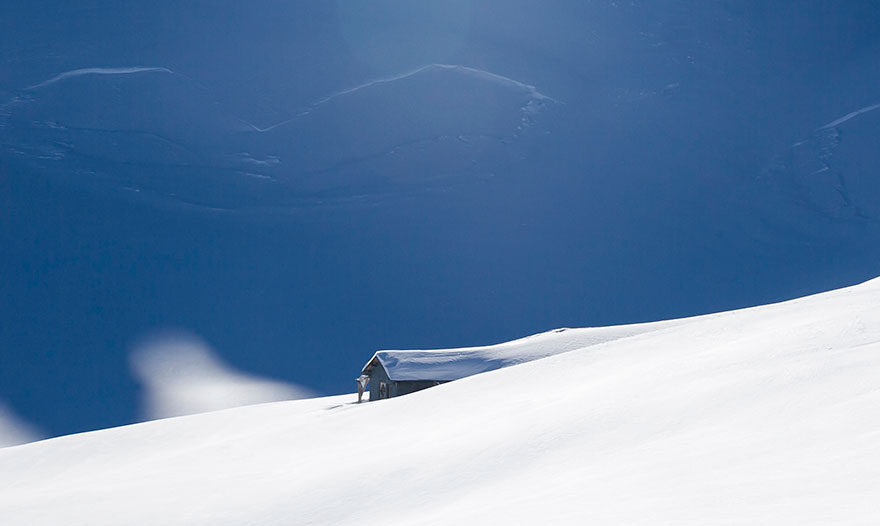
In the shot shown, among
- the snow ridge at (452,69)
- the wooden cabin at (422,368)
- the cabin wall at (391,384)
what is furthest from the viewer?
the snow ridge at (452,69)

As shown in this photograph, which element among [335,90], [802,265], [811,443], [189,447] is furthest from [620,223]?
[811,443]

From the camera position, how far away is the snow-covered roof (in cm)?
1409

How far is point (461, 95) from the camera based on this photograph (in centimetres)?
4919

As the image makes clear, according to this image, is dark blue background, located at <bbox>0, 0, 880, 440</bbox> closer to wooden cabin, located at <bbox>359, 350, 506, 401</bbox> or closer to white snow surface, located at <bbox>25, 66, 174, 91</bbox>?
white snow surface, located at <bbox>25, 66, 174, 91</bbox>

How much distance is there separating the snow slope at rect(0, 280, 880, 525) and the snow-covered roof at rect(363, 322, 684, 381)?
4810 millimetres

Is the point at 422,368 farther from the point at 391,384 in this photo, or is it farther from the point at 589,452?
the point at 589,452

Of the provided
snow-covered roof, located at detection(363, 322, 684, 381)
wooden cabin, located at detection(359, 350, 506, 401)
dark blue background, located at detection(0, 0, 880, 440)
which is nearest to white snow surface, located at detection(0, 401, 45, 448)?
dark blue background, located at detection(0, 0, 880, 440)

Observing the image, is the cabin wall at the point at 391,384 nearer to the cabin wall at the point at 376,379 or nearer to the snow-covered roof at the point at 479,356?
the cabin wall at the point at 376,379

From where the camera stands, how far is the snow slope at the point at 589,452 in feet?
11.9

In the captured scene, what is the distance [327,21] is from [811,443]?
53.3 meters

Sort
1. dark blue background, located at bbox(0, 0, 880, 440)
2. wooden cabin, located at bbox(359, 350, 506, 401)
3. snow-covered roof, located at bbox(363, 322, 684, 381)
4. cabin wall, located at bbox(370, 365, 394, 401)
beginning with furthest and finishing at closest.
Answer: dark blue background, located at bbox(0, 0, 880, 440) → cabin wall, located at bbox(370, 365, 394, 401) → wooden cabin, located at bbox(359, 350, 506, 401) → snow-covered roof, located at bbox(363, 322, 684, 381)

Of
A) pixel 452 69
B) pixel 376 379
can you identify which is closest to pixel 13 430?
pixel 376 379

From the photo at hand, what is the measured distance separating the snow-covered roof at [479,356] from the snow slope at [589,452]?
15.8 ft

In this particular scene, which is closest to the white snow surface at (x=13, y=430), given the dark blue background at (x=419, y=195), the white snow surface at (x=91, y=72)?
the dark blue background at (x=419, y=195)
